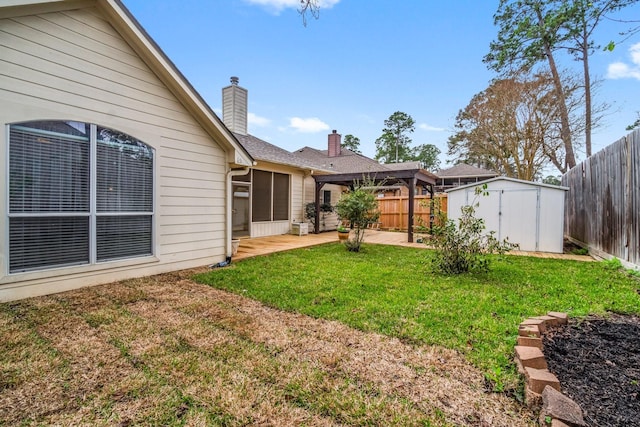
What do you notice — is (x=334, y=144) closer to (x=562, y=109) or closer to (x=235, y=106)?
(x=235, y=106)

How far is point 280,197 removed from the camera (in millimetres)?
10930

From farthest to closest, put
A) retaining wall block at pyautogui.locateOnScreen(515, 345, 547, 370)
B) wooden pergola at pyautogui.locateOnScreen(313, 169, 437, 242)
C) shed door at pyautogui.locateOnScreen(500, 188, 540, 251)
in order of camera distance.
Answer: wooden pergola at pyautogui.locateOnScreen(313, 169, 437, 242) < shed door at pyautogui.locateOnScreen(500, 188, 540, 251) < retaining wall block at pyautogui.locateOnScreen(515, 345, 547, 370)

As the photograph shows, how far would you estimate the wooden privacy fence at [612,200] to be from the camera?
16.7 ft

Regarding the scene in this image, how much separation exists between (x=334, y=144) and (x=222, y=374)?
21050 mm

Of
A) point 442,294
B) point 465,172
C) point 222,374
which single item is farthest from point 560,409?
point 465,172

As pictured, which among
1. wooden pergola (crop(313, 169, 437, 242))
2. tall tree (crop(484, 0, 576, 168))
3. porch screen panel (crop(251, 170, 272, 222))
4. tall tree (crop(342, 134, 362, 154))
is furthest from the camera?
tall tree (crop(342, 134, 362, 154))

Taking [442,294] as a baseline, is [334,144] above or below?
above

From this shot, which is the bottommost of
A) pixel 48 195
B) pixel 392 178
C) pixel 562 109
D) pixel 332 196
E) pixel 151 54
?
pixel 48 195

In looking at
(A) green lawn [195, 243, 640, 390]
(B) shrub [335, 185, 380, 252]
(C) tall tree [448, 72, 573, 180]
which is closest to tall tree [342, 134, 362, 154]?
(C) tall tree [448, 72, 573, 180]

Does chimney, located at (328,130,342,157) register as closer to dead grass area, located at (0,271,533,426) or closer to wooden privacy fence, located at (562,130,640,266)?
wooden privacy fence, located at (562,130,640,266)

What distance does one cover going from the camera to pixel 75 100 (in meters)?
4.03

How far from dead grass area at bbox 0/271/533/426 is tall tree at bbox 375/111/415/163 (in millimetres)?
39085

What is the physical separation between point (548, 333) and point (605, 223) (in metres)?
5.57

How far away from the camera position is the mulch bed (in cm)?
172
